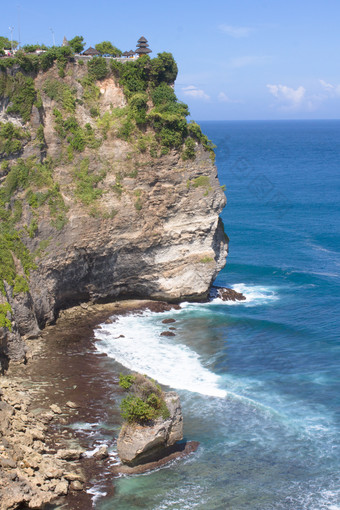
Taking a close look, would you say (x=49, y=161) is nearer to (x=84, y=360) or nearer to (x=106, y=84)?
(x=106, y=84)

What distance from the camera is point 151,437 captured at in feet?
101

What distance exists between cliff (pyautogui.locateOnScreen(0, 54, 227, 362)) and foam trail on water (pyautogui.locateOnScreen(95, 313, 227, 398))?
5013mm

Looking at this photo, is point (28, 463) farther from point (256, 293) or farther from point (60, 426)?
point (256, 293)

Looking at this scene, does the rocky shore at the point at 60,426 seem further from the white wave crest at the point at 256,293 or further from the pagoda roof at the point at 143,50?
the pagoda roof at the point at 143,50

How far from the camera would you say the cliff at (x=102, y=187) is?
46.8 m

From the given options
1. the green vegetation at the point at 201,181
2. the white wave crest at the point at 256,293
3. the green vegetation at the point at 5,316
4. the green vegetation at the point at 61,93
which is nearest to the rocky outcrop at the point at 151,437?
the green vegetation at the point at 5,316

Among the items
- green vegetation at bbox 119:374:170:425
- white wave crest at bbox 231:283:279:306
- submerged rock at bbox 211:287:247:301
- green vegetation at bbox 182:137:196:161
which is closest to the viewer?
green vegetation at bbox 119:374:170:425

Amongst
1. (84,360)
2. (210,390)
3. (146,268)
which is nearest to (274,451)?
(210,390)

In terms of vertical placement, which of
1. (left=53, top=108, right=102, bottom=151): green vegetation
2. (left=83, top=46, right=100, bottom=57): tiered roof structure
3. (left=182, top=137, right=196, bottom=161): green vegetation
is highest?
(left=83, top=46, right=100, bottom=57): tiered roof structure

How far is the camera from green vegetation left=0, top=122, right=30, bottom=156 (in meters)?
45.9

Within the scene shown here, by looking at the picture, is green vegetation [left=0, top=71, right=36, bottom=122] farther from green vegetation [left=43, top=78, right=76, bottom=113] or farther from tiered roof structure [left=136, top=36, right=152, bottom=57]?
tiered roof structure [left=136, top=36, right=152, bottom=57]

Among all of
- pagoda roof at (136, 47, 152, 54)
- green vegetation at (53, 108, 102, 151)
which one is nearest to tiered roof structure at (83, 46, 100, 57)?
pagoda roof at (136, 47, 152, 54)

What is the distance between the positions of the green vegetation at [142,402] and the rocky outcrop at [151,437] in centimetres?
34

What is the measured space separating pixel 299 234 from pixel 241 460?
52026 mm
